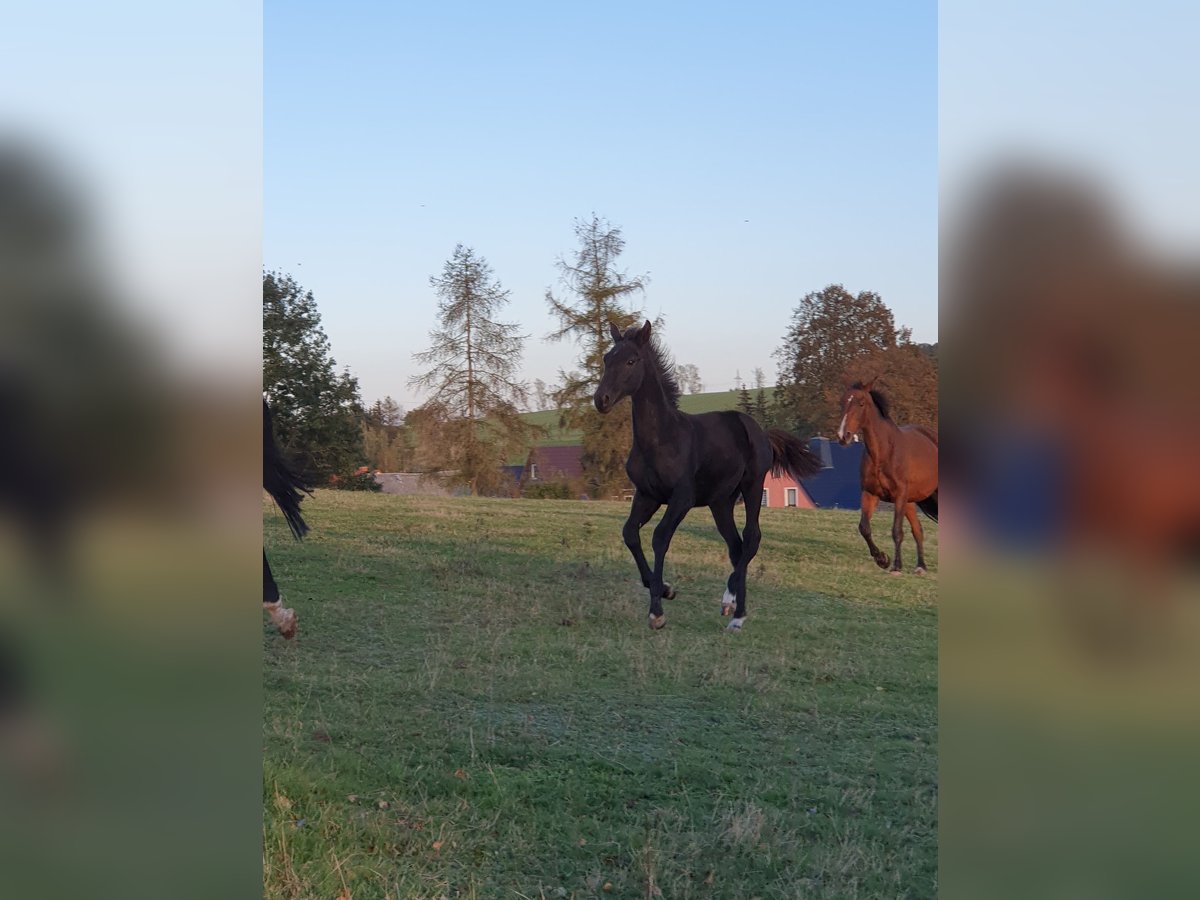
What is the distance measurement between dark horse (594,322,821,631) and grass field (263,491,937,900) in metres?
0.55

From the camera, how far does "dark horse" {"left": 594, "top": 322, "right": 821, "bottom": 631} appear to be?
338 inches

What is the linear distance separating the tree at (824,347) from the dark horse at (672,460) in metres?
8.93

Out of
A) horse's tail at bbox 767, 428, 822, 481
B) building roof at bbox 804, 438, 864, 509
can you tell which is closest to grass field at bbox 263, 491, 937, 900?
horse's tail at bbox 767, 428, 822, 481

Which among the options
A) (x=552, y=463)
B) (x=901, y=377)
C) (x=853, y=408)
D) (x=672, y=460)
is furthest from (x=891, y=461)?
(x=552, y=463)

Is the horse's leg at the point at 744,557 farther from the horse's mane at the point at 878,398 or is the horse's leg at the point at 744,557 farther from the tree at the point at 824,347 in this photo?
the tree at the point at 824,347

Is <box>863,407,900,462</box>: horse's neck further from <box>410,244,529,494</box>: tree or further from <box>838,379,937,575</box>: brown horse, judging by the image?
<box>410,244,529,494</box>: tree

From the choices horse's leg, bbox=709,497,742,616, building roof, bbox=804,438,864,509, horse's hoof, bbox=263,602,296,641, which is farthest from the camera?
building roof, bbox=804,438,864,509

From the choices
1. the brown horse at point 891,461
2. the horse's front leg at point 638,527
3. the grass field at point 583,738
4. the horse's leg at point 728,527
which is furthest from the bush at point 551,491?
the horse's front leg at point 638,527

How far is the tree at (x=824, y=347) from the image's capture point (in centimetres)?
1956
